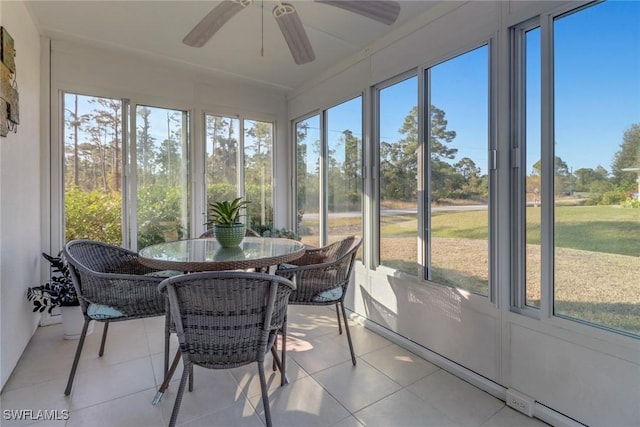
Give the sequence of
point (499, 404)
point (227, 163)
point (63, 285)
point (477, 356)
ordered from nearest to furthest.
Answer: point (499, 404)
point (477, 356)
point (63, 285)
point (227, 163)

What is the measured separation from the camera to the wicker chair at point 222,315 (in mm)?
1366

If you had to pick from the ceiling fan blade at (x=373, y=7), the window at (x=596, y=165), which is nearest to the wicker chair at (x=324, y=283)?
the window at (x=596, y=165)

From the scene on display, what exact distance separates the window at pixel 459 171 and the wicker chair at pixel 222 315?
4.44 ft

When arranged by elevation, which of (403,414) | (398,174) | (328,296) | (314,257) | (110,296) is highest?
(398,174)

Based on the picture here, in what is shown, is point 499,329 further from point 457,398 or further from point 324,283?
point 324,283

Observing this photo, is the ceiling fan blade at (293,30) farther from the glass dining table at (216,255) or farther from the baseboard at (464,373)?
the baseboard at (464,373)

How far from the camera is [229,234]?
7.29ft

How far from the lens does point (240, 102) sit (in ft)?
13.0

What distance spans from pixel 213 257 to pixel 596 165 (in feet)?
7.07

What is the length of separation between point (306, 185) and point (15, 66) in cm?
279

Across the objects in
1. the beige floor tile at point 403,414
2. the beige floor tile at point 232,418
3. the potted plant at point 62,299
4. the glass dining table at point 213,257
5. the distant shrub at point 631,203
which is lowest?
the beige floor tile at point 403,414

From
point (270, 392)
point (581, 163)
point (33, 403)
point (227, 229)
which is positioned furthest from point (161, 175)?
point (581, 163)

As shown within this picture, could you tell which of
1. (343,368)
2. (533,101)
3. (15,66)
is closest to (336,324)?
(343,368)

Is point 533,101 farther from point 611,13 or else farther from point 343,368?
point 343,368
